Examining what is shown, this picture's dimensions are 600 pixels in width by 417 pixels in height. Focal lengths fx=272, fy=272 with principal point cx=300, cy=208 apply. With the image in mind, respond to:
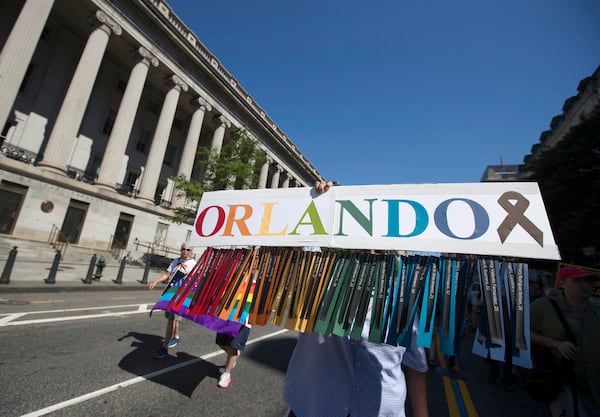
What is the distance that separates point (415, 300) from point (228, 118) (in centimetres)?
3063

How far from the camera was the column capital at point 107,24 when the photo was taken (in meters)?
18.3

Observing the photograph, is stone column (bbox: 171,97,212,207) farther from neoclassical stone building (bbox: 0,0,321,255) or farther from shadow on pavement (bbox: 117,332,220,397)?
shadow on pavement (bbox: 117,332,220,397)

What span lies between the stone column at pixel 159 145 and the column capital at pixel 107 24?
4831mm

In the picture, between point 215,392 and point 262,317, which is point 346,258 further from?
point 215,392

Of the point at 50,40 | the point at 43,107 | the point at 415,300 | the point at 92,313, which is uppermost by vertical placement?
the point at 50,40

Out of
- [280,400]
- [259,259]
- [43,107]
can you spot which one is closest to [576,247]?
[280,400]

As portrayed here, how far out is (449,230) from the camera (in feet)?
6.39

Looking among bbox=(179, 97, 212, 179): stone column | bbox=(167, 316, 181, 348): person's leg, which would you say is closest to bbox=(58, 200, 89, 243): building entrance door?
bbox=(179, 97, 212, 179): stone column

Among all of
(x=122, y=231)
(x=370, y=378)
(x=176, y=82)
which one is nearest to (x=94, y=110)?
(x=176, y=82)

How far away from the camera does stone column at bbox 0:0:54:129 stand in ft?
47.4

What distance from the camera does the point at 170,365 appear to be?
4.43 meters

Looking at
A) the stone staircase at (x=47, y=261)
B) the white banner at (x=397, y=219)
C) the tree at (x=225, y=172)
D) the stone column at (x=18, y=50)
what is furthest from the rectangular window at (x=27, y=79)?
the white banner at (x=397, y=219)

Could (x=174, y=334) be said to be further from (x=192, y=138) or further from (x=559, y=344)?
(x=192, y=138)

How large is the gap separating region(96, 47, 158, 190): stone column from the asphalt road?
1440cm
